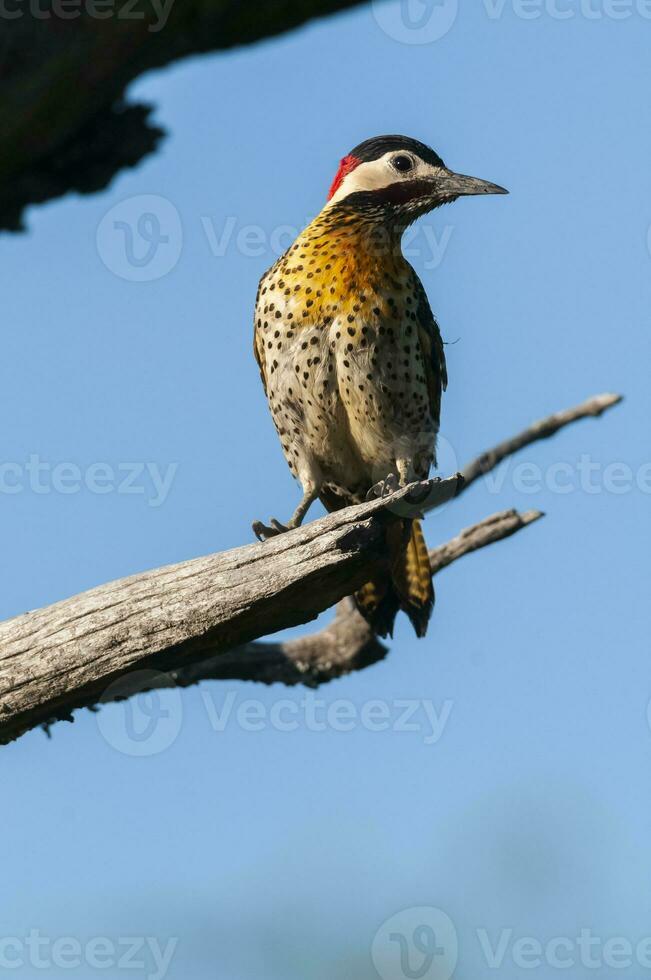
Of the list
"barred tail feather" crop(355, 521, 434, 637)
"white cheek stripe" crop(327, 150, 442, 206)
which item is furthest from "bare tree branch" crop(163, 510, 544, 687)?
"white cheek stripe" crop(327, 150, 442, 206)

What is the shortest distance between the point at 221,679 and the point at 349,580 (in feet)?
8.71

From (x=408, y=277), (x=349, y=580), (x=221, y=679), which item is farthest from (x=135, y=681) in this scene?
(x=408, y=277)

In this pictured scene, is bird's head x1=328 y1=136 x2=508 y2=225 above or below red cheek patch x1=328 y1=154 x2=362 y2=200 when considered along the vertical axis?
below

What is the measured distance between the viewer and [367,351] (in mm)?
7148

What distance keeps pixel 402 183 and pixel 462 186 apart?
1.29ft

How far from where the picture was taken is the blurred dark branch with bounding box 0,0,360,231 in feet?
7.86

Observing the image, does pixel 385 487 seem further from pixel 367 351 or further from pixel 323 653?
pixel 323 653

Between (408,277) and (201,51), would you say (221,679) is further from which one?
(201,51)

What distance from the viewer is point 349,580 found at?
17.3ft

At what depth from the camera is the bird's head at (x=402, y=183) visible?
25.0ft

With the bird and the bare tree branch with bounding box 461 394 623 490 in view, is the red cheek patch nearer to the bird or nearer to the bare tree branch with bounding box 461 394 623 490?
the bird

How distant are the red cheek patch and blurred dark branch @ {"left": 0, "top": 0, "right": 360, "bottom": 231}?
5442mm

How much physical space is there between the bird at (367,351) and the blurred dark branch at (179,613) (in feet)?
5.59

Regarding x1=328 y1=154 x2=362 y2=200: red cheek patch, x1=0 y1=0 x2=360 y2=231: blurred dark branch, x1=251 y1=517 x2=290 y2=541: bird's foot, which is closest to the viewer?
x1=0 y1=0 x2=360 y2=231: blurred dark branch
